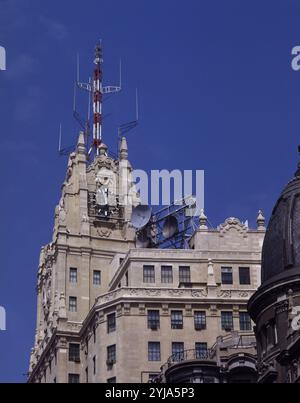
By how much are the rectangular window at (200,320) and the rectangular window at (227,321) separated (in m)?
1.91

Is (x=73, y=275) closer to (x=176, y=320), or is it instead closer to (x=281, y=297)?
(x=176, y=320)

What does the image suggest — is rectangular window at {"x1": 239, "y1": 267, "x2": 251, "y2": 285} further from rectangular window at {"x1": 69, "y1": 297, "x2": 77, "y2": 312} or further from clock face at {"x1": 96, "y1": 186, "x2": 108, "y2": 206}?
clock face at {"x1": 96, "y1": 186, "x2": 108, "y2": 206}

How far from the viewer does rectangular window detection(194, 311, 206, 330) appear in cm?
11956

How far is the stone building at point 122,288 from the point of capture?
389 feet

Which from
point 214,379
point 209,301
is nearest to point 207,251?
point 209,301

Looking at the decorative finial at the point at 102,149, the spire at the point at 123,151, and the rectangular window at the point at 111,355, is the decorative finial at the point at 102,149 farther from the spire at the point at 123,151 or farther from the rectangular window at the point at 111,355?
the rectangular window at the point at 111,355

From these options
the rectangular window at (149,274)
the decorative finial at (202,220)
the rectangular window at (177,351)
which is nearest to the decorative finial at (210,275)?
the rectangular window at (149,274)

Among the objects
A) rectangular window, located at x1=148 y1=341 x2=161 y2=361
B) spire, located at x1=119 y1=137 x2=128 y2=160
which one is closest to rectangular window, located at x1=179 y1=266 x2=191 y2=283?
rectangular window, located at x1=148 y1=341 x2=161 y2=361

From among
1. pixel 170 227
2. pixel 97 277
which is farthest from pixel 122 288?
pixel 97 277

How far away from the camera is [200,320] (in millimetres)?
119875

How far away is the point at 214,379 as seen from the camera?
102 m

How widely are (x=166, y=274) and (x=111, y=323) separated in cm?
828

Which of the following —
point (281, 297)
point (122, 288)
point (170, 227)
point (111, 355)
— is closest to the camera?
point (281, 297)
